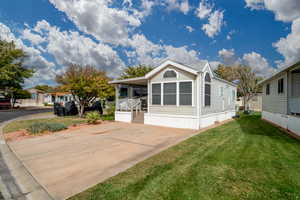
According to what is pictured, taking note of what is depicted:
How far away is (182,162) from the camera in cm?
387

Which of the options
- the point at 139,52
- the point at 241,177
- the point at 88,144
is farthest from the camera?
the point at 139,52

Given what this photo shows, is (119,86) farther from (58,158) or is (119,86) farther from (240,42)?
(240,42)

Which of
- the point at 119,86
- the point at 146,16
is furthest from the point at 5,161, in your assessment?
the point at 146,16

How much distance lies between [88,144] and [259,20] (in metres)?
20.8

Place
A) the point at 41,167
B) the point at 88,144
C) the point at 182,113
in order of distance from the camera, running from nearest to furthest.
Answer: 1. the point at 41,167
2. the point at 88,144
3. the point at 182,113

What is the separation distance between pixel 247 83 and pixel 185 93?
19252mm

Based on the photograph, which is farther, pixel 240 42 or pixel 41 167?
pixel 240 42

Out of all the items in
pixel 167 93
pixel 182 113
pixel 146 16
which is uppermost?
pixel 146 16

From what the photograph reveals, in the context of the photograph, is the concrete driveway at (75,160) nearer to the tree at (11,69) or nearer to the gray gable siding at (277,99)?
the gray gable siding at (277,99)

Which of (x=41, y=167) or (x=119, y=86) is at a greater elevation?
(x=119, y=86)

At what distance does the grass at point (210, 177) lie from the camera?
253cm

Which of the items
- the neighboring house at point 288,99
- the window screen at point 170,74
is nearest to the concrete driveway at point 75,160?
the window screen at point 170,74

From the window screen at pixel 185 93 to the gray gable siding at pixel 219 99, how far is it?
0.80 metres

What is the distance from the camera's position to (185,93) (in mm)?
9125
